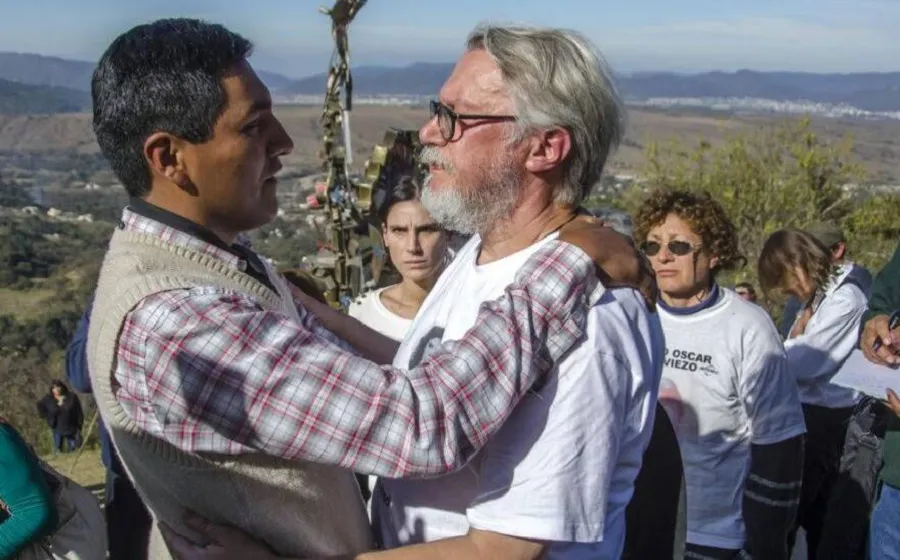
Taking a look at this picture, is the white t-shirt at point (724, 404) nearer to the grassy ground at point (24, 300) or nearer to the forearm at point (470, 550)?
the forearm at point (470, 550)

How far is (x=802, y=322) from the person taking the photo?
5.41 metres

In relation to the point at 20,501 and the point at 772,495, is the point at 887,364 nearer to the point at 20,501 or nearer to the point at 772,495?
the point at 772,495

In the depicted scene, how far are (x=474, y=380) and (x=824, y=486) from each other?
4.03 meters

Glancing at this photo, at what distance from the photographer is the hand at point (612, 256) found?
1854 millimetres

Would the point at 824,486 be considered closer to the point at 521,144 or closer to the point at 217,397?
the point at 521,144

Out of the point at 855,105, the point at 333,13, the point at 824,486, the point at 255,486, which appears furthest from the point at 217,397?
the point at 855,105

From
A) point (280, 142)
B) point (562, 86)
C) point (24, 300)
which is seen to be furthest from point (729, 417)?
point (24, 300)

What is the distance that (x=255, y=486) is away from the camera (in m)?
1.76

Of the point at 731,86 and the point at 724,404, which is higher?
the point at 724,404

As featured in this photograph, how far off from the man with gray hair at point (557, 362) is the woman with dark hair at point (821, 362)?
3335 millimetres

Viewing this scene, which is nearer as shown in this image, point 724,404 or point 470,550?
point 470,550

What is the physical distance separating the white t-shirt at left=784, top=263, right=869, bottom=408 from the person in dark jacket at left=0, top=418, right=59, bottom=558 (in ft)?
11.4

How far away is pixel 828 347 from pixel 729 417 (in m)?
1.50

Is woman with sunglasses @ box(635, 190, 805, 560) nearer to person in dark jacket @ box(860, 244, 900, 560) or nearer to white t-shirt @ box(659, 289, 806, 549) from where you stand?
white t-shirt @ box(659, 289, 806, 549)
